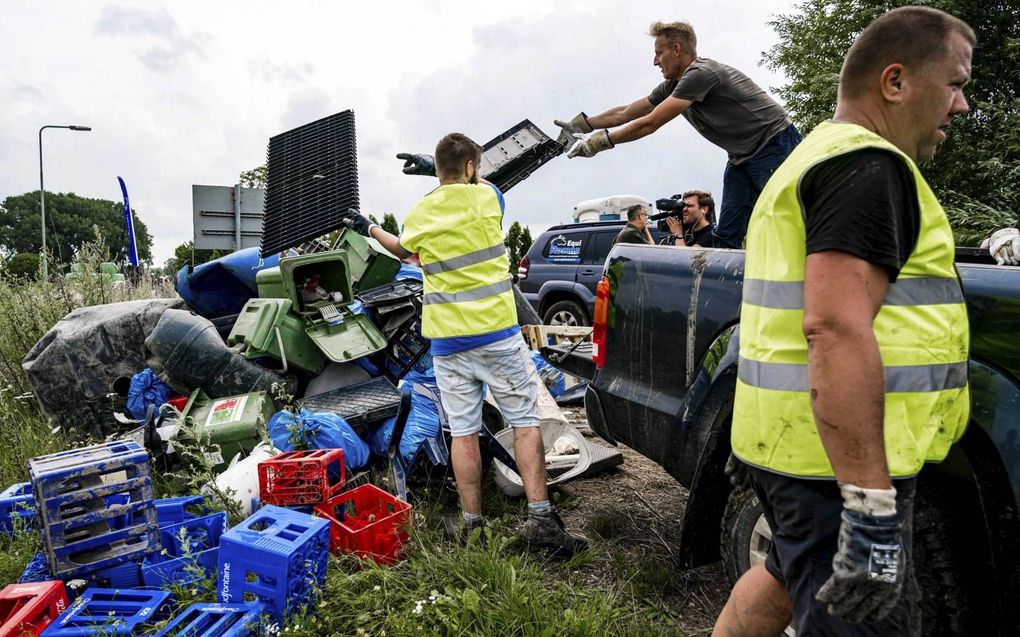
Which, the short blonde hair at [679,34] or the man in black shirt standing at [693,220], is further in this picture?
the man in black shirt standing at [693,220]

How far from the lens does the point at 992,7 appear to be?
1119cm

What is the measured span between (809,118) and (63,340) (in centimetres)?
1258

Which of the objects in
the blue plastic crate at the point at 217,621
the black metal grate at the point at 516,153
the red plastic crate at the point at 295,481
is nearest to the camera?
the blue plastic crate at the point at 217,621

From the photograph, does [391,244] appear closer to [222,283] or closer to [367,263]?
[367,263]

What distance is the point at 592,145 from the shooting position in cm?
424

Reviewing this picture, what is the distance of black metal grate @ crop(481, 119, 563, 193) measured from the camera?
510 cm

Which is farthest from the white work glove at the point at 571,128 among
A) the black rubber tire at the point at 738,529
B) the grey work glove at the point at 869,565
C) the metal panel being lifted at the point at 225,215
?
the metal panel being lifted at the point at 225,215

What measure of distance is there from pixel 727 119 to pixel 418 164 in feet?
6.29

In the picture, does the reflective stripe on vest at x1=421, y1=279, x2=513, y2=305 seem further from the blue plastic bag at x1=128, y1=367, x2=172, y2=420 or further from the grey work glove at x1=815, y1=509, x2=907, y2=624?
the blue plastic bag at x1=128, y1=367, x2=172, y2=420

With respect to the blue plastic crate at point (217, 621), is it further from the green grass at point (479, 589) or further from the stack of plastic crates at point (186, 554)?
the stack of plastic crates at point (186, 554)

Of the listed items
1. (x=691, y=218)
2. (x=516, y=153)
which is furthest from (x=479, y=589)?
(x=691, y=218)

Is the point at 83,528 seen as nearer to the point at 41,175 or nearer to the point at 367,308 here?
the point at 367,308

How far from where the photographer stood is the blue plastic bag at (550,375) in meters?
5.46

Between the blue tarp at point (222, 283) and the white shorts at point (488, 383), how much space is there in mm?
2762
